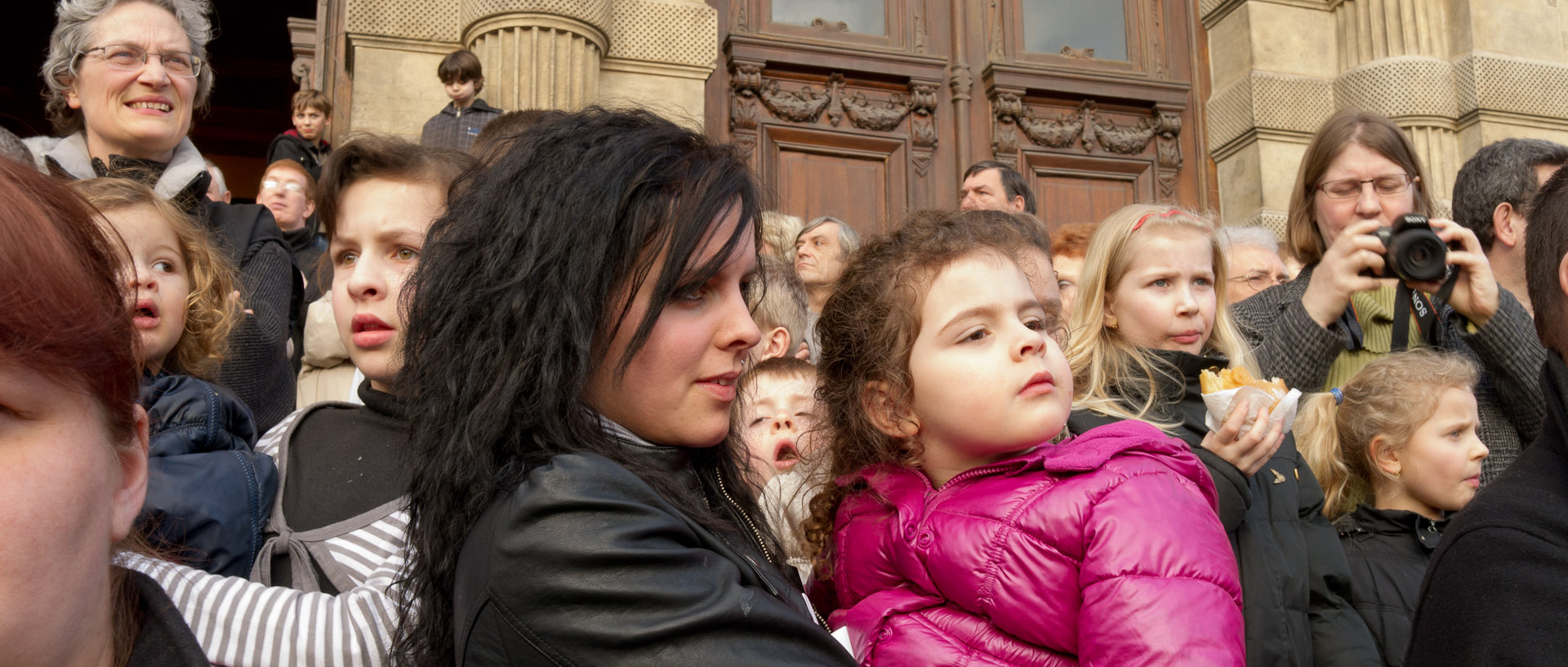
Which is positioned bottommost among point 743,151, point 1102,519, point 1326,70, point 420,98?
point 1102,519

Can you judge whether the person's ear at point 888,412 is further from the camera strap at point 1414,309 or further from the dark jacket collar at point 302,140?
the dark jacket collar at point 302,140

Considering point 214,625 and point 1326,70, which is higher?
point 1326,70

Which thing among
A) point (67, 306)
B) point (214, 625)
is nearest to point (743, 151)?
point (67, 306)

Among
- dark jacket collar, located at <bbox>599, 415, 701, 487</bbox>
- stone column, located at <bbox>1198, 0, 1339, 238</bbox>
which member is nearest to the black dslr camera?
dark jacket collar, located at <bbox>599, 415, 701, 487</bbox>

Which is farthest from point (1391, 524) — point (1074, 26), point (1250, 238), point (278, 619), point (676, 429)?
point (1074, 26)

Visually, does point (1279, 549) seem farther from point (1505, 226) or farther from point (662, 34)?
point (662, 34)

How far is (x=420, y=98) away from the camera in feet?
18.3

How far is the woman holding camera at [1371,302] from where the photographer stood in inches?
110

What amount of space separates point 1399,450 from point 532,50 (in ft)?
13.3

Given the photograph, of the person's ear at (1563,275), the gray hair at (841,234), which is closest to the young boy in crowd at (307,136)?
the gray hair at (841,234)

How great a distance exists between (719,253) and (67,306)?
648 mm

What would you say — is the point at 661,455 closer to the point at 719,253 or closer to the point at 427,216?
the point at 719,253

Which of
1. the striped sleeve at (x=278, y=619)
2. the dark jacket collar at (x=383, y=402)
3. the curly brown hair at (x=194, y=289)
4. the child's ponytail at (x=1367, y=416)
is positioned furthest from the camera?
the child's ponytail at (x=1367, y=416)

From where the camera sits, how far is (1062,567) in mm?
1527
